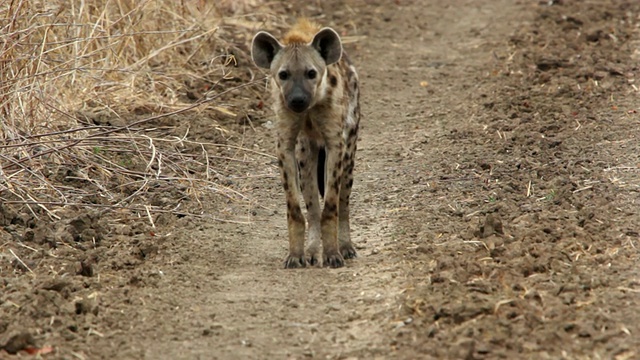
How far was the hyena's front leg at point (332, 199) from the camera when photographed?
621cm

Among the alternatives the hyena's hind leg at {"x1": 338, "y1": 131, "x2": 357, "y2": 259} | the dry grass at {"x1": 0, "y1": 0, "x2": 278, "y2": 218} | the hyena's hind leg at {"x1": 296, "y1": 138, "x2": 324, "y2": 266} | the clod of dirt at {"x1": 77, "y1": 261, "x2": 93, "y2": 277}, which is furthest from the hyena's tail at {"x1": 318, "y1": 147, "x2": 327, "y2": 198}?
the clod of dirt at {"x1": 77, "y1": 261, "x2": 93, "y2": 277}

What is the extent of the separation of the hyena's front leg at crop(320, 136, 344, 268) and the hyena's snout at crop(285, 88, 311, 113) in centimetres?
35

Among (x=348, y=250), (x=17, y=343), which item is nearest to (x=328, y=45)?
(x=348, y=250)

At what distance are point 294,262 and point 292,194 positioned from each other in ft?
1.32

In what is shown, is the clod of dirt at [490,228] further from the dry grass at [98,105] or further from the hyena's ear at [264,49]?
the dry grass at [98,105]

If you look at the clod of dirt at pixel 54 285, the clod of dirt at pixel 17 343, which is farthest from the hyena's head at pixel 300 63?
the clod of dirt at pixel 17 343

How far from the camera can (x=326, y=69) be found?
6.27 metres

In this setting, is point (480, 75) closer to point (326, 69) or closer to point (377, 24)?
point (377, 24)

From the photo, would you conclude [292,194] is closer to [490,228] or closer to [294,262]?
[294,262]

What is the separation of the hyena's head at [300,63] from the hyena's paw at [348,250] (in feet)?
2.94

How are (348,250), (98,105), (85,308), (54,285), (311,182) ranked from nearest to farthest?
(85,308)
(54,285)
(348,250)
(311,182)
(98,105)

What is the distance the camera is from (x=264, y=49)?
6.39m

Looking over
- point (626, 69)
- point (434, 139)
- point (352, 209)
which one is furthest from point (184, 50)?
point (626, 69)

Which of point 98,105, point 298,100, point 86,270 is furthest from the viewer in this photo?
point 98,105
